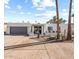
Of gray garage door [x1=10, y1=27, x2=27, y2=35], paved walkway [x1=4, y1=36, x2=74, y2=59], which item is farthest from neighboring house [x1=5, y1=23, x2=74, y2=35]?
paved walkway [x1=4, y1=36, x2=74, y2=59]

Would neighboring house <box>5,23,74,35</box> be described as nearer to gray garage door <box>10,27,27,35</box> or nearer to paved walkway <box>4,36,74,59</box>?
gray garage door <box>10,27,27,35</box>

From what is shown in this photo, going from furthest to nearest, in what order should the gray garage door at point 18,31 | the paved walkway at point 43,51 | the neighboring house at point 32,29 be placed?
the gray garage door at point 18,31, the neighboring house at point 32,29, the paved walkway at point 43,51

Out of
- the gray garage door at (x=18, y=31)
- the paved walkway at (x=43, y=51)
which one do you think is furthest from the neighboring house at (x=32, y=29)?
the paved walkway at (x=43, y=51)

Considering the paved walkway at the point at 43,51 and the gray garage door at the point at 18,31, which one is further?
the gray garage door at the point at 18,31

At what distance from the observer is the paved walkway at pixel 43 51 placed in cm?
271

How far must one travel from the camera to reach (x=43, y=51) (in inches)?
113

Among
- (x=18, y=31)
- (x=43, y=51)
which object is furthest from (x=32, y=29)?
(x=43, y=51)

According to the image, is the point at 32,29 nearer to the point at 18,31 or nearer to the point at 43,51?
the point at 18,31

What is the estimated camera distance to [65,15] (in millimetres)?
3016

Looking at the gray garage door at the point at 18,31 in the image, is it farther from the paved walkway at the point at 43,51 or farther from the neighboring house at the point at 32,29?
the paved walkway at the point at 43,51

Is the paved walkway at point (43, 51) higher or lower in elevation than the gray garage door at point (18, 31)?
lower

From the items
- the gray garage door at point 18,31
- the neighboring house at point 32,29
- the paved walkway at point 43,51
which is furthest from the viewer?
the gray garage door at point 18,31

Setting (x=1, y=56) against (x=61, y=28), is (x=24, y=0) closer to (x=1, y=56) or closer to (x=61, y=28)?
(x=61, y=28)
